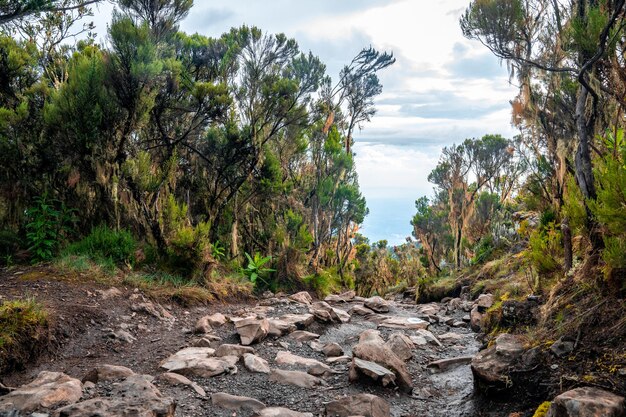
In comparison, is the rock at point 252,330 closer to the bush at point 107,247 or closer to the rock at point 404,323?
the rock at point 404,323

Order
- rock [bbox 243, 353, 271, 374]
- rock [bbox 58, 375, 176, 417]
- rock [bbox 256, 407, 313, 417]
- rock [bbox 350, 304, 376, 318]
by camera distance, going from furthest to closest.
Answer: rock [bbox 350, 304, 376, 318], rock [bbox 243, 353, 271, 374], rock [bbox 256, 407, 313, 417], rock [bbox 58, 375, 176, 417]

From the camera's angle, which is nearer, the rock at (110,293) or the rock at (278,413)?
the rock at (278,413)

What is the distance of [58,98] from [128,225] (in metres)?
2.69

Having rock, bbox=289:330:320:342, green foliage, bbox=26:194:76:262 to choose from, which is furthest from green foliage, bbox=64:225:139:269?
rock, bbox=289:330:320:342

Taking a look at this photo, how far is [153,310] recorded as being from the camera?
6.58 metres

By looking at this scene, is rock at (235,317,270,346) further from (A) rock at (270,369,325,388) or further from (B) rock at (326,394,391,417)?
(B) rock at (326,394,391,417)

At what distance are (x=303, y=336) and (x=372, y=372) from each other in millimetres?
2079

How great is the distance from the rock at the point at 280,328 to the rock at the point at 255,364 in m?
1.14

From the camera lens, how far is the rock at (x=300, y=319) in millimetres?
6793

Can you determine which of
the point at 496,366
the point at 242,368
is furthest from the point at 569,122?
the point at 242,368

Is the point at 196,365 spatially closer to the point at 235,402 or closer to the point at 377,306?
the point at 235,402

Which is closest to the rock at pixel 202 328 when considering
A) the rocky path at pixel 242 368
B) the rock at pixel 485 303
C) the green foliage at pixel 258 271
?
the rocky path at pixel 242 368

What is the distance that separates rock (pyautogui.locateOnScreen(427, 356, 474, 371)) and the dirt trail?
3.3 inches

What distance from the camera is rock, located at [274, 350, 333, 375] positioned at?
476cm
